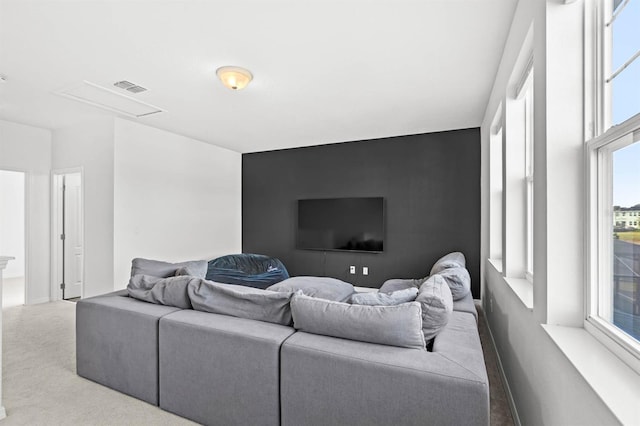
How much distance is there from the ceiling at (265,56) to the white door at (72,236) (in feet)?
3.77

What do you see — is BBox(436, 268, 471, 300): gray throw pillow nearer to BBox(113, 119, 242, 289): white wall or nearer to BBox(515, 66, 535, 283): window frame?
BBox(515, 66, 535, 283): window frame

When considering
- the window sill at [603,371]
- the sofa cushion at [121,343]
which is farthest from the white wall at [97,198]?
the window sill at [603,371]

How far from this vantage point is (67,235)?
5.25 m

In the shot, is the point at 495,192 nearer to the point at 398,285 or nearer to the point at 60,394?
the point at 398,285

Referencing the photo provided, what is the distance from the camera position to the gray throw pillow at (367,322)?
1.66 metres

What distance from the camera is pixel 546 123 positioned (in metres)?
1.51

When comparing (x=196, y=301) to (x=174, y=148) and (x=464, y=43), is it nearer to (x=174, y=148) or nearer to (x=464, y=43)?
(x=464, y=43)

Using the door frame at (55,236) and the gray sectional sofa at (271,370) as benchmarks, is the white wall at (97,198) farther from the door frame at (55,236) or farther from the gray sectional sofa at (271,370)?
the gray sectional sofa at (271,370)

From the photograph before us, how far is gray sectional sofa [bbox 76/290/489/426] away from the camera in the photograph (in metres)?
1.46

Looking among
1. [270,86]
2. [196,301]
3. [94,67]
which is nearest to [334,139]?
[270,86]

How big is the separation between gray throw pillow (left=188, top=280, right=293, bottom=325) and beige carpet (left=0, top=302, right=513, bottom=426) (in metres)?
0.69

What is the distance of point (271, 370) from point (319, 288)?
6.33 feet

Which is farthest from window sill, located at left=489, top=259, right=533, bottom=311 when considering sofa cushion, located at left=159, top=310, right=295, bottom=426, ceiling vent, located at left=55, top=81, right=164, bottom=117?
ceiling vent, located at left=55, top=81, right=164, bottom=117

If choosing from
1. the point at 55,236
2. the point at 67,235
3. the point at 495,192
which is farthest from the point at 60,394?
the point at 495,192
